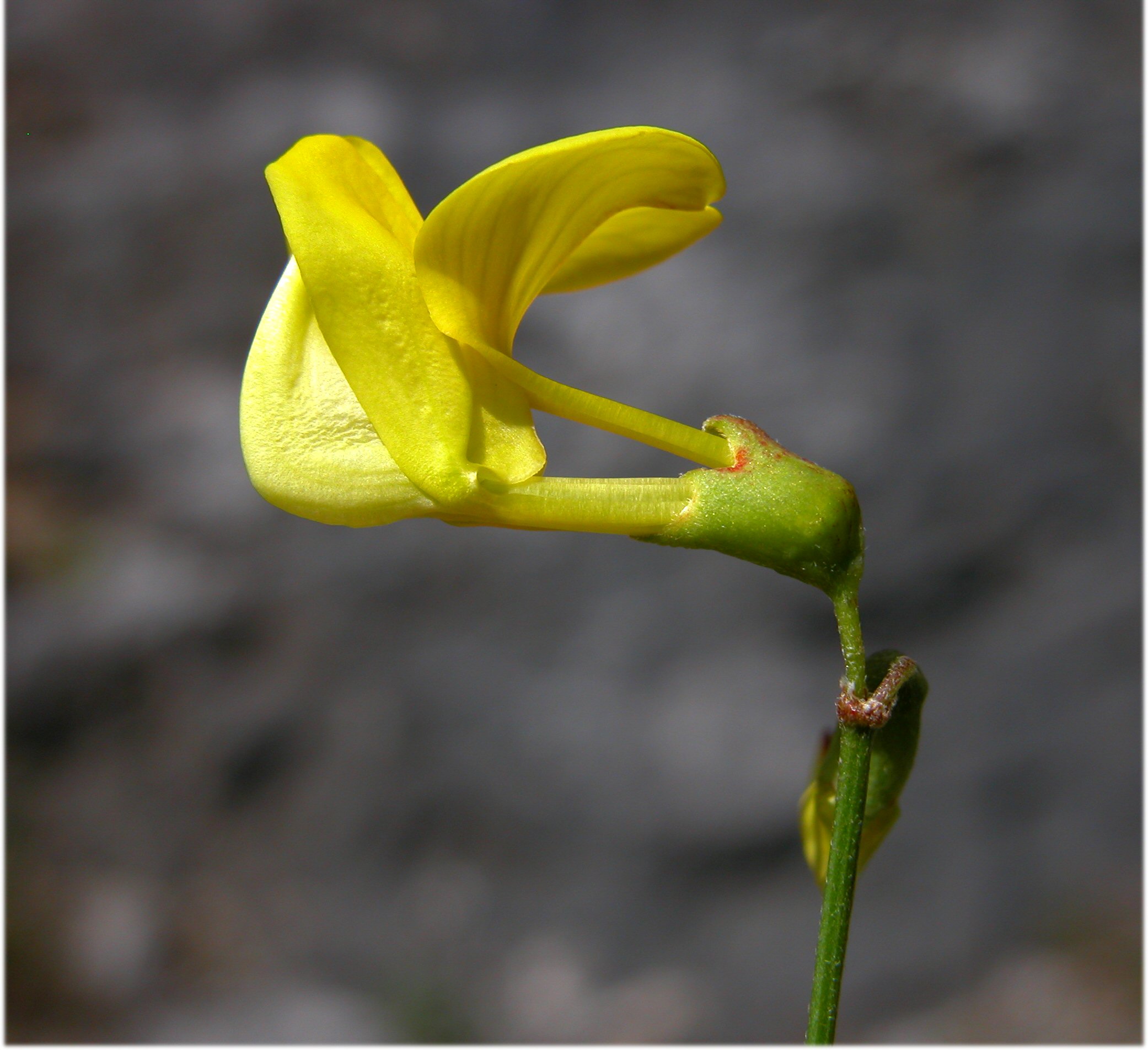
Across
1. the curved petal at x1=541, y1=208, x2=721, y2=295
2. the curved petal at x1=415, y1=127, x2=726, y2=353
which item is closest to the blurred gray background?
the curved petal at x1=541, y1=208, x2=721, y2=295

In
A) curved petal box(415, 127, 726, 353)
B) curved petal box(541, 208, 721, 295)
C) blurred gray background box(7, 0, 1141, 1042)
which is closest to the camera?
curved petal box(415, 127, 726, 353)

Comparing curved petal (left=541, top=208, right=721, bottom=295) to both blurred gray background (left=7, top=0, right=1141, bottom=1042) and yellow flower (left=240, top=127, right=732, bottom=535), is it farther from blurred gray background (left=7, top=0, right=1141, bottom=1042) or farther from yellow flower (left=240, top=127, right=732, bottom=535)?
blurred gray background (left=7, top=0, right=1141, bottom=1042)

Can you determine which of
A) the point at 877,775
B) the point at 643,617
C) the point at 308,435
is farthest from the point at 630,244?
the point at 643,617

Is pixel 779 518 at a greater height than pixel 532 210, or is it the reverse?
pixel 532 210

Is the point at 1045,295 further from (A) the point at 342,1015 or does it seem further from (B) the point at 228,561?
(A) the point at 342,1015

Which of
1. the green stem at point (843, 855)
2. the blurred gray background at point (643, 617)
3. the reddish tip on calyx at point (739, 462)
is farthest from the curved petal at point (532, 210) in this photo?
the blurred gray background at point (643, 617)

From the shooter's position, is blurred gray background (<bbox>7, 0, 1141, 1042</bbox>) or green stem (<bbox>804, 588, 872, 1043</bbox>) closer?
green stem (<bbox>804, 588, 872, 1043</bbox>)

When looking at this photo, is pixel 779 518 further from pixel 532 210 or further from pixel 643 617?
pixel 643 617

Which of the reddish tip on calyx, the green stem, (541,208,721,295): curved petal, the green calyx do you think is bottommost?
the green stem
